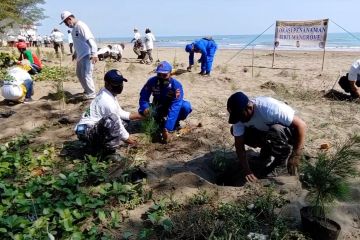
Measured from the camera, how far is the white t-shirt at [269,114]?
140 inches

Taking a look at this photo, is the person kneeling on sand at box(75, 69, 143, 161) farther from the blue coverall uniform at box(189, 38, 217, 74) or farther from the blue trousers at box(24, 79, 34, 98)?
the blue coverall uniform at box(189, 38, 217, 74)

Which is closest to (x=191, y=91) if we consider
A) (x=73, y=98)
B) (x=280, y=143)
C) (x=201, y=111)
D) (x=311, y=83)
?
(x=201, y=111)

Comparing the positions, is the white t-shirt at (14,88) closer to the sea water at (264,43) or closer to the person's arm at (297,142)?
the person's arm at (297,142)

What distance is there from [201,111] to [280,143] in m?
2.48

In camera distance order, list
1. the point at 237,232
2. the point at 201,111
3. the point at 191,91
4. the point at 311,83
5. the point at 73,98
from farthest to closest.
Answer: the point at 311,83, the point at 191,91, the point at 73,98, the point at 201,111, the point at 237,232

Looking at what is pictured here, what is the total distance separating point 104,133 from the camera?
4086 millimetres

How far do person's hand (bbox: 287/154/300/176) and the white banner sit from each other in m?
9.58

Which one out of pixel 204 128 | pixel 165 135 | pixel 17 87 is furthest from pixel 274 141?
pixel 17 87

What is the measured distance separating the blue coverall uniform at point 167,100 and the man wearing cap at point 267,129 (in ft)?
4.02

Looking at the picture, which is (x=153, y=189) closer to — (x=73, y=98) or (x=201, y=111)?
(x=201, y=111)

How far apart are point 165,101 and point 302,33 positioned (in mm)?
9098

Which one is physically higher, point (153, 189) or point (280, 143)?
point (280, 143)

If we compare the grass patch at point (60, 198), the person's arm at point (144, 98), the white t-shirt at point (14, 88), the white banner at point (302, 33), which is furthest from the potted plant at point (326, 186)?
the white banner at point (302, 33)

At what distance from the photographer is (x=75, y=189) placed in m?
3.46
